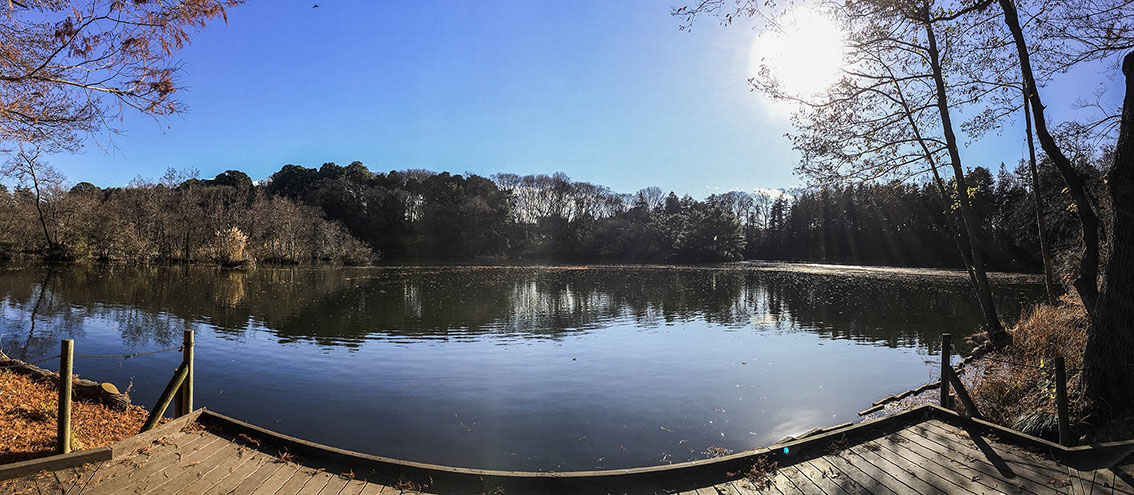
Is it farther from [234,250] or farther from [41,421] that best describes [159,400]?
[234,250]

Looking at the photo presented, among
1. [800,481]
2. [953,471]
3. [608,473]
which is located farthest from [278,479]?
[953,471]

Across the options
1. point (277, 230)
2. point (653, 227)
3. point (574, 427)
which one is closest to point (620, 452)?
point (574, 427)

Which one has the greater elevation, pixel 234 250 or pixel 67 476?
pixel 234 250

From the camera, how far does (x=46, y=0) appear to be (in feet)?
16.5

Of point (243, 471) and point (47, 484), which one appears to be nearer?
point (47, 484)

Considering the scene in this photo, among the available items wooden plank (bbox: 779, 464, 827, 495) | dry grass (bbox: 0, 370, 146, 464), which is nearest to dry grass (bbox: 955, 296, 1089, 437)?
wooden plank (bbox: 779, 464, 827, 495)

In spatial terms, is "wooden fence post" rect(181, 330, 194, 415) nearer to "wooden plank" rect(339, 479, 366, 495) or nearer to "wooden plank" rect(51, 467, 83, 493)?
"wooden plank" rect(51, 467, 83, 493)

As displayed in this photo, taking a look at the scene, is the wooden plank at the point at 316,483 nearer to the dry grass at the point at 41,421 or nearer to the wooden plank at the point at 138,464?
the wooden plank at the point at 138,464

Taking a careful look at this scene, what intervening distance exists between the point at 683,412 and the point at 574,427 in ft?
6.05

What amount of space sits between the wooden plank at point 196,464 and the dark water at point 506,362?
1.65 m

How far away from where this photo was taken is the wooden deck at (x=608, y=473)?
408 centimetres

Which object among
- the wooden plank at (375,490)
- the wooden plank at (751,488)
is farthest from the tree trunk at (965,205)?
the wooden plank at (375,490)

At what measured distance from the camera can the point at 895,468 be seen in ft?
15.2

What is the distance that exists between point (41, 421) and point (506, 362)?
278 inches
